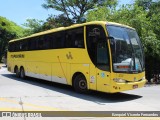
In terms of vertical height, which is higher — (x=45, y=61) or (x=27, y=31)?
(x=27, y=31)

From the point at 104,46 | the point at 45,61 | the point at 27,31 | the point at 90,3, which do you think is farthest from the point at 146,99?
the point at 27,31

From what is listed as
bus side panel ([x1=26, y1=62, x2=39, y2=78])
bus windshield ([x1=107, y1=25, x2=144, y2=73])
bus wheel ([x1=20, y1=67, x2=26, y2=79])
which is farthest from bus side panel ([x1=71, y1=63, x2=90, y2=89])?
bus wheel ([x1=20, y1=67, x2=26, y2=79])

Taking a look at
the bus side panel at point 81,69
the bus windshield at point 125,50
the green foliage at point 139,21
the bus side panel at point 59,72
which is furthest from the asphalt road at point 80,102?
the green foliage at point 139,21

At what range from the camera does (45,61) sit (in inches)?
698

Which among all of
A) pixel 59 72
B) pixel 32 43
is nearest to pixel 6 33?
pixel 32 43

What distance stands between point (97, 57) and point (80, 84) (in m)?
1.90

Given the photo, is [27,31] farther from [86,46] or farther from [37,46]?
[86,46]

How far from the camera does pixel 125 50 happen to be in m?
12.8

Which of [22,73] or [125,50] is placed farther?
[22,73]

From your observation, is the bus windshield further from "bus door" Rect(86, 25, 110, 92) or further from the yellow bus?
"bus door" Rect(86, 25, 110, 92)

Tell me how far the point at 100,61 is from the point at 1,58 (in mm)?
64355

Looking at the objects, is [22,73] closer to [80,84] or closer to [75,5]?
[80,84]

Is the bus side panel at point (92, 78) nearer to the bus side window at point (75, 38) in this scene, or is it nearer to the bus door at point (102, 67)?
the bus door at point (102, 67)

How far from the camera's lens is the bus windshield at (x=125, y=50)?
488 inches
